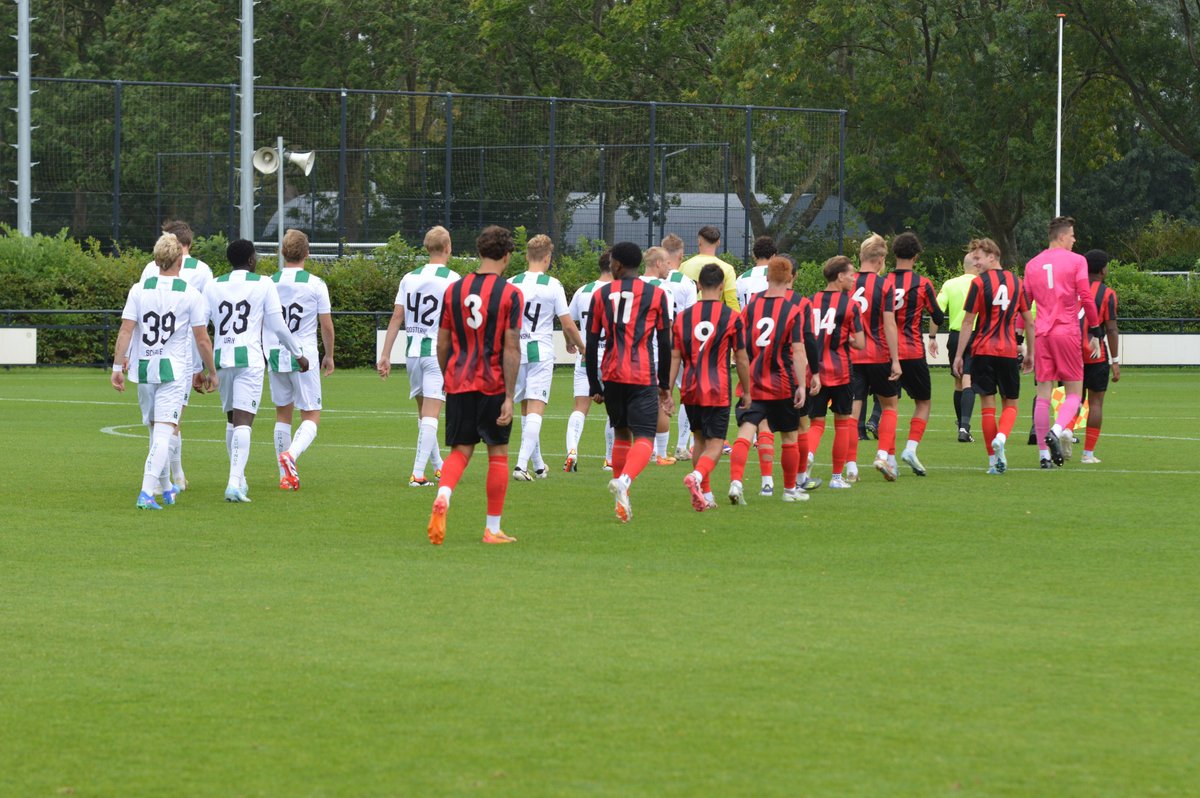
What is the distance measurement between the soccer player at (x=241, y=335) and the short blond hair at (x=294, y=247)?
342 mm

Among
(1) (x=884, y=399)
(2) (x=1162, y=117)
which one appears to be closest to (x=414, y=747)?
(1) (x=884, y=399)

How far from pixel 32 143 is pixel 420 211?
27.4ft

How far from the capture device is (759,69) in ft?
172

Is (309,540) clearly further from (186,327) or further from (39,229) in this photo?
(39,229)

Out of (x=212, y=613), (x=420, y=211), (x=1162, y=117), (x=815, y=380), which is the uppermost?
(x=1162, y=117)

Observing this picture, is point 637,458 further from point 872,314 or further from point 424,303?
point 872,314

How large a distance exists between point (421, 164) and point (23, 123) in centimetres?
900

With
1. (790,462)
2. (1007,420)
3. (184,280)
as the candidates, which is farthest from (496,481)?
(1007,420)

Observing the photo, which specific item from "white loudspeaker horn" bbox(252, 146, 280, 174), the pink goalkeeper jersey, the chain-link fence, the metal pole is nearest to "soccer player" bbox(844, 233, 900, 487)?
the pink goalkeeper jersey

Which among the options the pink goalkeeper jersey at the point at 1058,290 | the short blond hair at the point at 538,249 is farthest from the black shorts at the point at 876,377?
the short blond hair at the point at 538,249

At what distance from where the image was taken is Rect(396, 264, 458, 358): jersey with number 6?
14.6 m

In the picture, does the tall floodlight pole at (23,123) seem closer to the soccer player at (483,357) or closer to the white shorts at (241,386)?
the white shorts at (241,386)

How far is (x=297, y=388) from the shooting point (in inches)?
581

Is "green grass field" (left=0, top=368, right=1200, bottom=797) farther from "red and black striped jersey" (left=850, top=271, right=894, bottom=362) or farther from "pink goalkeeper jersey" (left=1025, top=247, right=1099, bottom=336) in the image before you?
"pink goalkeeper jersey" (left=1025, top=247, right=1099, bottom=336)
